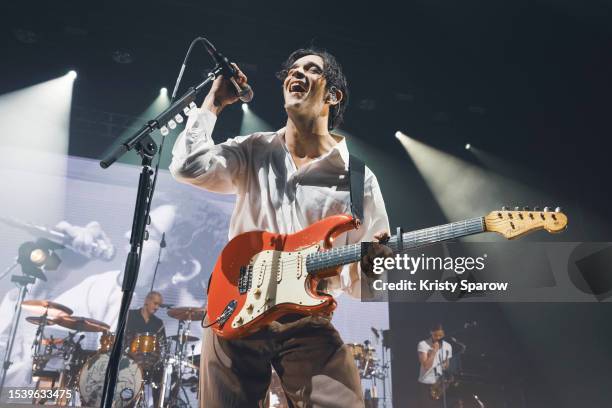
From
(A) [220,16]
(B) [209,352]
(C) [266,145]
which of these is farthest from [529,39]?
(B) [209,352]

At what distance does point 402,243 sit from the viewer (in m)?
2.25

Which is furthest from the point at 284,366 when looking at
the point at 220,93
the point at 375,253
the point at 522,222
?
the point at 220,93

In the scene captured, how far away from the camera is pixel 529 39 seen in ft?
18.9

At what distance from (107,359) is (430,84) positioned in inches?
199

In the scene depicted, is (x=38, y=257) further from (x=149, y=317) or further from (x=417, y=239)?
(x=417, y=239)

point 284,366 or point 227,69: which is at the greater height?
point 227,69

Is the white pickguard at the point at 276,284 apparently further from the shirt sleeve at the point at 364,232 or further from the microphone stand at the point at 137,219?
the microphone stand at the point at 137,219

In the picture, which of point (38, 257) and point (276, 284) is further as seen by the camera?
point (38, 257)

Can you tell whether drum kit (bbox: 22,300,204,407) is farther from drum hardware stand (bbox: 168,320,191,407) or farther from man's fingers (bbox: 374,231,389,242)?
man's fingers (bbox: 374,231,389,242)

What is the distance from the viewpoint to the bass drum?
4.74m

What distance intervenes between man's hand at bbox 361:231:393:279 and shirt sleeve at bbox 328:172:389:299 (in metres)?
0.14

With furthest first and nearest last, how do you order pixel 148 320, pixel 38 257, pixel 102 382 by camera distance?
pixel 148 320 → pixel 38 257 → pixel 102 382

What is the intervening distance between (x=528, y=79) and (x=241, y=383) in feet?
18.0

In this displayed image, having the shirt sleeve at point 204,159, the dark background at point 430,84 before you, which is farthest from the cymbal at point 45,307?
the shirt sleeve at point 204,159
